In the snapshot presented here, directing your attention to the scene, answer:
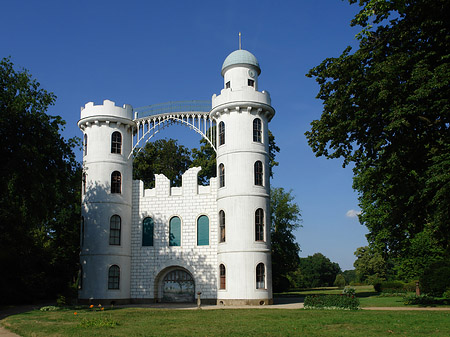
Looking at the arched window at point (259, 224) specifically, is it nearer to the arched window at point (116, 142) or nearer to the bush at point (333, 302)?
the bush at point (333, 302)

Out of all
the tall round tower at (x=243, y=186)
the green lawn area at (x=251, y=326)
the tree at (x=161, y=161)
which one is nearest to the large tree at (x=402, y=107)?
the green lawn area at (x=251, y=326)

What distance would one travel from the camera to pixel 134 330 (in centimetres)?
1473

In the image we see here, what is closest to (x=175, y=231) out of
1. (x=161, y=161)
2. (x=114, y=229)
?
(x=114, y=229)

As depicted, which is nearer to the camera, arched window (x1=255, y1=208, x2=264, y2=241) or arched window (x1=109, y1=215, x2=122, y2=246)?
arched window (x1=255, y1=208, x2=264, y2=241)

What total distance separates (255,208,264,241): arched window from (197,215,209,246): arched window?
3.84m

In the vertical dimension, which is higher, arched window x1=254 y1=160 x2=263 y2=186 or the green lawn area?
arched window x1=254 y1=160 x2=263 y2=186

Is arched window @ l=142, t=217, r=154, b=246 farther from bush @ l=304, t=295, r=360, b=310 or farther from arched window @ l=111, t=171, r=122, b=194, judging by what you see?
bush @ l=304, t=295, r=360, b=310

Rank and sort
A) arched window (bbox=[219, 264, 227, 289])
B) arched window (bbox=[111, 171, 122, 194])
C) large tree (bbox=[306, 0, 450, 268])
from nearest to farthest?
large tree (bbox=[306, 0, 450, 268]), arched window (bbox=[219, 264, 227, 289]), arched window (bbox=[111, 171, 122, 194])

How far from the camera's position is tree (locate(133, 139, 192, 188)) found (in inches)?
1774

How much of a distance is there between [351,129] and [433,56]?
158 inches

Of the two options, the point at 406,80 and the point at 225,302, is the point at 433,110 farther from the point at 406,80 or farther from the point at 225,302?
the point at 225,302

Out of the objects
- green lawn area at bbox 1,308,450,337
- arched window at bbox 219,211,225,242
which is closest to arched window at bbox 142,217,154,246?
arched window at bbox 219,211,225,242

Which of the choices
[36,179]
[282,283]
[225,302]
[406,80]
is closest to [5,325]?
[36,179]

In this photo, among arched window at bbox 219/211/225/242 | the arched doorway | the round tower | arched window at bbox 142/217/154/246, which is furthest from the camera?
arched window at bbox 142/217/154/246
